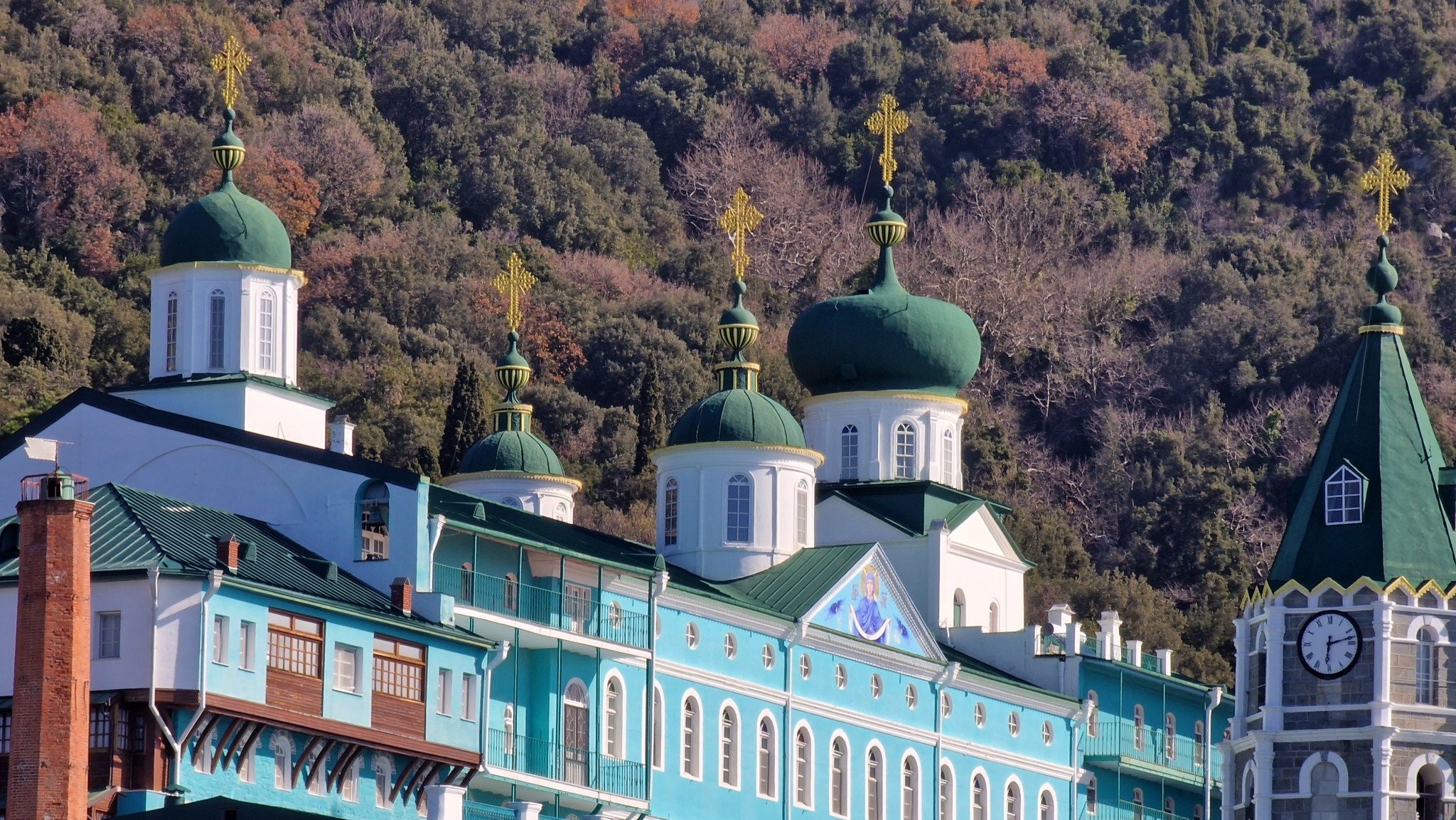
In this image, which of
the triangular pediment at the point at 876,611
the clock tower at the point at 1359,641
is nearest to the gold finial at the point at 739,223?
the triangular pediment at the point at 876,611

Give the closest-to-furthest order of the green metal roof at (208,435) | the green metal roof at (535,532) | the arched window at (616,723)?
1. the green metal roof at (208,435)
2. the green metal roof at (535,532)
3. the arched window at (616,723)

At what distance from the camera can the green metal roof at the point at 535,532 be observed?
6166 centimetres

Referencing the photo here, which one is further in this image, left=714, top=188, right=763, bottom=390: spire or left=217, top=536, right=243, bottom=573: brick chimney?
left=714, top=188, right=763, bottom=390: spire

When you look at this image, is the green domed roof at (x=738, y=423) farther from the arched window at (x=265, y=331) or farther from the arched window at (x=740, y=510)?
the arched window at (x=265, y=331)

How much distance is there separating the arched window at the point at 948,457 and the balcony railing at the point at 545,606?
17759 mm

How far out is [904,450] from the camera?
3204 inches

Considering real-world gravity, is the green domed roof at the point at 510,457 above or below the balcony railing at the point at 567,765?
above

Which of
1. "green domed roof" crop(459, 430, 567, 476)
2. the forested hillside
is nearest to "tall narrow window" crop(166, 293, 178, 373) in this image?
"green domed roof" crop(459, 430, 567, 476)

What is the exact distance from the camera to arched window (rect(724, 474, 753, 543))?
74625 millimetres

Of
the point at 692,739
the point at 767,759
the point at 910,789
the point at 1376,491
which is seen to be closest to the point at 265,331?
the point at 692,739

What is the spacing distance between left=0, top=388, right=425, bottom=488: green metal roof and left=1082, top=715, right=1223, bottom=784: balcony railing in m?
22.8

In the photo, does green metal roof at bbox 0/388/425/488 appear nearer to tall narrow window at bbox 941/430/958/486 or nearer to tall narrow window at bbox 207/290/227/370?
tall narrow window at bbox 207/290/227/370

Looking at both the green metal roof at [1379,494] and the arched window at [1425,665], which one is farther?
the green metal roof at [1379,494]

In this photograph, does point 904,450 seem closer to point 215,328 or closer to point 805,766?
point 805,766
